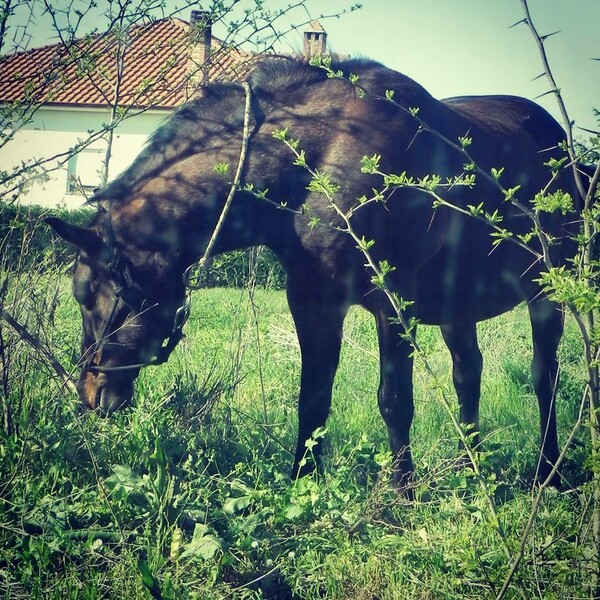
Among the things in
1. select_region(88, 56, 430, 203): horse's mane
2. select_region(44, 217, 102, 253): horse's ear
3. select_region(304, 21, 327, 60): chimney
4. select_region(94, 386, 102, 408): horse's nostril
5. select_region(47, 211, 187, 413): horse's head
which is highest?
select_region(304, 21, 327, 60): chimney

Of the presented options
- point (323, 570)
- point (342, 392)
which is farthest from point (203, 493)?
point (342, 392)

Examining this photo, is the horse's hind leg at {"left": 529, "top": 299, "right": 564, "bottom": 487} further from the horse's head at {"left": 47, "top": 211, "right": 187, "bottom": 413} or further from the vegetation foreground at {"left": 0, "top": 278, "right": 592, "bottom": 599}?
the horse's head at {"left": 47, "top": 211, "right": 187, "bottom": 413}

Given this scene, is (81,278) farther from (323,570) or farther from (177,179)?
(323,570)

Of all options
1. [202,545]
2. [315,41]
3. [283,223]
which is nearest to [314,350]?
[283,223]

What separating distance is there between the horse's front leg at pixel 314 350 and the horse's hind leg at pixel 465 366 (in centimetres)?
150

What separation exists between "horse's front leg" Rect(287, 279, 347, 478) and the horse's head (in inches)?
24.9

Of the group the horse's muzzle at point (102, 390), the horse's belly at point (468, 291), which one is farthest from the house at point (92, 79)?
the horse's belly at point (468, 291)

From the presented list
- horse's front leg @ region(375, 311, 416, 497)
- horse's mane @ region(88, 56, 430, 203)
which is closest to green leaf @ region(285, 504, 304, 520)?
horse's front leg @ region(375, 311, 416, 497)

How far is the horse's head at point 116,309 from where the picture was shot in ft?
13.0

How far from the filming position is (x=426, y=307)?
15.7ft

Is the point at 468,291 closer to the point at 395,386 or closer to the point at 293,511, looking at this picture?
the point at 395,386

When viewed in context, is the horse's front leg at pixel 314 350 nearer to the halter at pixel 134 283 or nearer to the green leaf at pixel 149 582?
the halter at pixel 134 283

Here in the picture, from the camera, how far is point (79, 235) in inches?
154

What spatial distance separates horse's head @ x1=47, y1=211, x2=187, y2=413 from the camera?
13.0 ft
